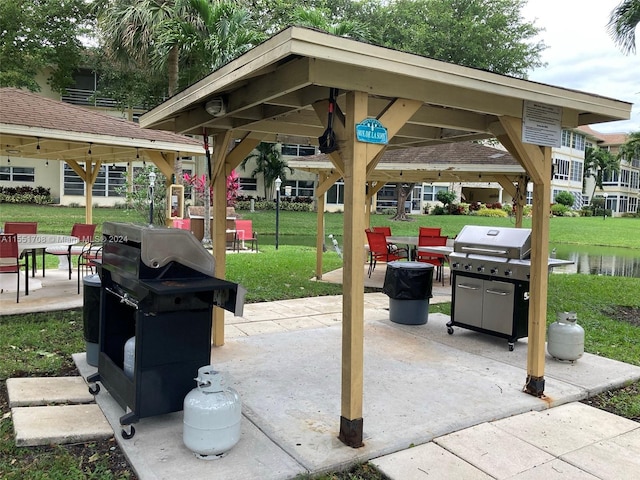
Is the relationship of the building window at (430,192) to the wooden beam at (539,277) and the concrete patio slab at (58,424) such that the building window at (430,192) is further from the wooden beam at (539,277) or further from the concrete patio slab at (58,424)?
the concrete patio slab at (58,424)

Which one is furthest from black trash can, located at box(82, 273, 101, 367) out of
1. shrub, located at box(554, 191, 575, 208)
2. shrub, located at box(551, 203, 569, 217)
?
shrub, located at box(554, 191, 575, 208)

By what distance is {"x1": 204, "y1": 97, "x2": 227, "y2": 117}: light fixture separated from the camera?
13.9ft

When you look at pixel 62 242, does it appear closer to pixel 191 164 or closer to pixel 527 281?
pixel 527 281

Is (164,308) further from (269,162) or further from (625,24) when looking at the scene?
(269,162)

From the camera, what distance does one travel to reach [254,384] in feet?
14.4

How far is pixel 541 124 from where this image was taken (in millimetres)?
4219

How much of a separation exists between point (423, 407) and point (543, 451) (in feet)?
3.03

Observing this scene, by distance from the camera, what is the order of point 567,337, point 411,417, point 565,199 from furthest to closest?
point 565,199, point 567,337, point 411,417

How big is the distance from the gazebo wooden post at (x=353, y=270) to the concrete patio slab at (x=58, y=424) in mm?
1633

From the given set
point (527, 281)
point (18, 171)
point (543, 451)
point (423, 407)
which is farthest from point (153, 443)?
point (18, 171)

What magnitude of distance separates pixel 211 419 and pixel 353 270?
4.12ft

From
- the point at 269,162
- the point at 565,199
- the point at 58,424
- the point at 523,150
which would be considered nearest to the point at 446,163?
the point at 523,150

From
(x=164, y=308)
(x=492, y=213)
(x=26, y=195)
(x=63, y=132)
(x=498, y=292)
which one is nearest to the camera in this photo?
(x=164, y=308)

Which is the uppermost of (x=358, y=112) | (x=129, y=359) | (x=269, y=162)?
(x=269, y=162)
